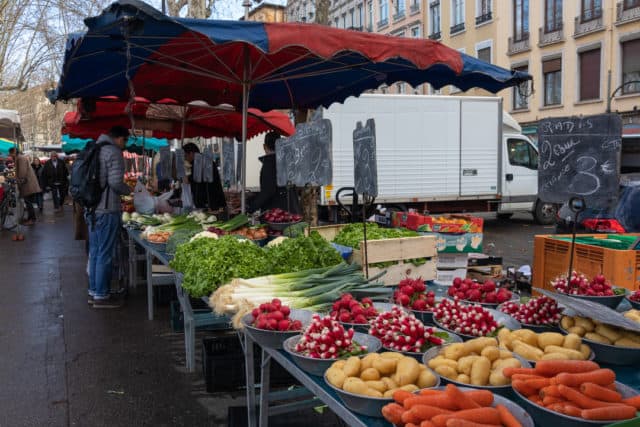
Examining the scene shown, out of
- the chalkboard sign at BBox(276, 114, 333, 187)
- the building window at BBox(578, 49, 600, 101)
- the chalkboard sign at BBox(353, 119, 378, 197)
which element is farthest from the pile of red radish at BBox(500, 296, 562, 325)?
Answer: the building window at BBox(578, 49, 600, 101)

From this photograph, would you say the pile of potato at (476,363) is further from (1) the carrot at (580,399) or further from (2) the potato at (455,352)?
(1) the carrot at (580,399)

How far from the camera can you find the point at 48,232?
1595cm

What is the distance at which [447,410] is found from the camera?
1794 mm

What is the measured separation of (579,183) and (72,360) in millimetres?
4641

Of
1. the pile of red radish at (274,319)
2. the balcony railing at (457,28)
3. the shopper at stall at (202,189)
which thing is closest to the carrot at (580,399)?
the pile of red radish at (274,319)

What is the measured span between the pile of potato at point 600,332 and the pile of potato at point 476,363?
470mm

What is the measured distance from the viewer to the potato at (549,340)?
238 centimetres

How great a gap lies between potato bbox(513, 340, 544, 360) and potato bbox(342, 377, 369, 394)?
0.72m

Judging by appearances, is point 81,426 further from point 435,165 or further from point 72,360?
point 435,165

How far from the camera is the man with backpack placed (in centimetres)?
676

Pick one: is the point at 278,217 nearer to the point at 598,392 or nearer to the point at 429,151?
the point at 598,392

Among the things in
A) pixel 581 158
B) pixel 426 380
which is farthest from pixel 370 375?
pixel 581 158

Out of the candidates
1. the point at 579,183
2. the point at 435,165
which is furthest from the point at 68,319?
the point at 435,165

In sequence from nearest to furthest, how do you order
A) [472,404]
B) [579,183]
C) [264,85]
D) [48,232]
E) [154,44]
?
[472,404] < [579,183] < [154,44] < [264,85] < [48,232]
